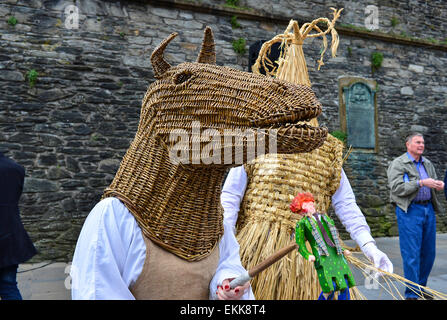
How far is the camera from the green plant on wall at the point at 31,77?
20.8ft

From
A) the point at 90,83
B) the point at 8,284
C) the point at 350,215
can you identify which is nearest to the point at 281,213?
the point at 350,215

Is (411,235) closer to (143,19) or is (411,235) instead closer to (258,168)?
(258,168)

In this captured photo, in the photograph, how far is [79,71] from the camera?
6.68m

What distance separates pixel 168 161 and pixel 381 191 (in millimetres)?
8547

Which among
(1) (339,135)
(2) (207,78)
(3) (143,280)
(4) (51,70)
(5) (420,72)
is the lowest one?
(3) (143,280)

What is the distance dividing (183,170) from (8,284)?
2.89m

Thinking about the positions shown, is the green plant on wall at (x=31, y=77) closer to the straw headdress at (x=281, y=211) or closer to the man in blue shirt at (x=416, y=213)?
the straw headdress at (x=281, y=211)

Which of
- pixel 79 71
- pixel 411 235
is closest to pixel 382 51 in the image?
pixel 411 235

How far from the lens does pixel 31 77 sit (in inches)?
249

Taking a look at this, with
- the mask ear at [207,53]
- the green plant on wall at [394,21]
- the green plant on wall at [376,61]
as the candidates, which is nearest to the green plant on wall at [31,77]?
the mask ear at [207,53]

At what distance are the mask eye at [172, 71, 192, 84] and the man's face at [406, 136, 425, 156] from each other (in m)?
4.06

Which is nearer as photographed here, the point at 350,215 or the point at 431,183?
the point at 350,215

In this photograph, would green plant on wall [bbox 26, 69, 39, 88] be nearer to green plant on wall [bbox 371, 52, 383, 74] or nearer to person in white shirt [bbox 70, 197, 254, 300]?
person in white shirt [bbox 70, 197, 254, 300]

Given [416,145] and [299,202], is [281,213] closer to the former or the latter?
[299,202]
